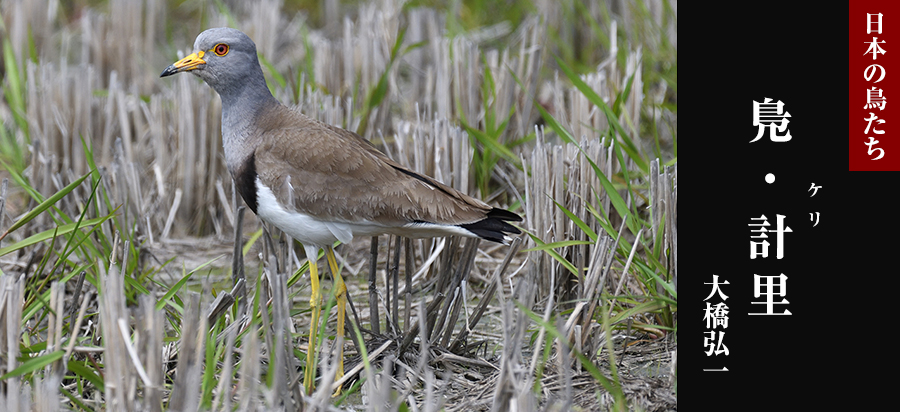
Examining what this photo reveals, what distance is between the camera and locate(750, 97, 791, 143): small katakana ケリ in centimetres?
310

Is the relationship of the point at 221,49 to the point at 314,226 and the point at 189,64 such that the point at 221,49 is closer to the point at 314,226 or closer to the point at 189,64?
the point at 189,64

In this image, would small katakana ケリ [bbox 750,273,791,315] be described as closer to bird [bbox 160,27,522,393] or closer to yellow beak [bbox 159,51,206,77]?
bird [bbox 160,27,522,393]

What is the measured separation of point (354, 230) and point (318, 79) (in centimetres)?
221

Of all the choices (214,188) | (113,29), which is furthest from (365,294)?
(113,29)

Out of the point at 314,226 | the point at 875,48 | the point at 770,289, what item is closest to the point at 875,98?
the point at 875,48

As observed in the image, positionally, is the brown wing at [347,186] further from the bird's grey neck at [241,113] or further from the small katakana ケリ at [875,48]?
the small katakana ケリ at [875,48]

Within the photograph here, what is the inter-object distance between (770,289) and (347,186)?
1.45 metres

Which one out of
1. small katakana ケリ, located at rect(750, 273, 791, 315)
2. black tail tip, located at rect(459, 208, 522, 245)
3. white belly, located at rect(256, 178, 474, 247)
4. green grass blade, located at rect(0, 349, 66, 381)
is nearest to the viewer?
green grass blade, located at rect(0, 349, 66, 381)

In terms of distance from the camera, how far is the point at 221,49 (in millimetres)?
3586

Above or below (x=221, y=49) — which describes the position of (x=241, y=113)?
below

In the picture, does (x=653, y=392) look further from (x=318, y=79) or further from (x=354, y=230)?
(x=318, y=79)

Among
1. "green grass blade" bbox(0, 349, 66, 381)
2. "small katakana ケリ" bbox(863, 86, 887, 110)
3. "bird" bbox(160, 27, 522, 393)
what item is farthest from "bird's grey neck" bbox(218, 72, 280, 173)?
"small katakana ケリ" bbox(863, 86, 887, 110)

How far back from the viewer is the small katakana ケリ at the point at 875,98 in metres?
3.13

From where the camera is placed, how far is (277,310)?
8.39 ft
